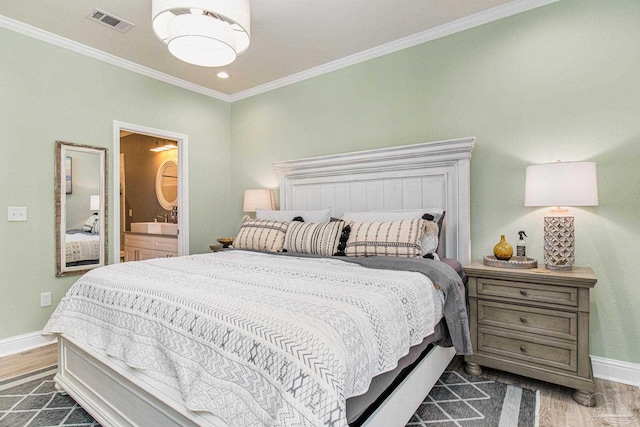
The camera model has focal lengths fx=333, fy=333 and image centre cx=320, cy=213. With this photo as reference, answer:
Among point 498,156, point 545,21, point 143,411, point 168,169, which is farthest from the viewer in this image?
point 168,169

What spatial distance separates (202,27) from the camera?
6.46 ft

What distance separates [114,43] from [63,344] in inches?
103

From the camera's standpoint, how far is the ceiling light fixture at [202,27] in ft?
6.23

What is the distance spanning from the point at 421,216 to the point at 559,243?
90 cm

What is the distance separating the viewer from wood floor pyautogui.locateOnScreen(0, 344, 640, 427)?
178 cm

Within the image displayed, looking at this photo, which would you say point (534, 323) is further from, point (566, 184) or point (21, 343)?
point (21, 343)

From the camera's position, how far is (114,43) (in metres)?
3.09

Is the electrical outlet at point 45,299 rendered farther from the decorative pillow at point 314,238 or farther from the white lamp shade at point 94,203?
the decorative pillow at point 314,238

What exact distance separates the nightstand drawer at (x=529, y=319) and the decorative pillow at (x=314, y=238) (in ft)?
3.73

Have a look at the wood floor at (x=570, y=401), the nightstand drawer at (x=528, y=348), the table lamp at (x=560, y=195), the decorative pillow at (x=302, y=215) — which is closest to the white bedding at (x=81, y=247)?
the wood floor at (x=570, y=401)

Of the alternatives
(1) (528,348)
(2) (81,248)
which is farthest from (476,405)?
(2) (81,248)

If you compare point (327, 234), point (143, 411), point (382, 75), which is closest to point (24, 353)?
point (143, 411)

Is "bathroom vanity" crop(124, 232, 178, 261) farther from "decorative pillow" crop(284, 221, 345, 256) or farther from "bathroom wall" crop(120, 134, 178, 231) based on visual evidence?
"decorative pillow" crop(284, 221, 345, 256)

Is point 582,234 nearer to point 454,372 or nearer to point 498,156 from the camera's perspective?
point 498,156
